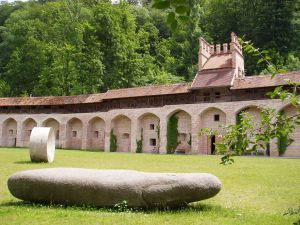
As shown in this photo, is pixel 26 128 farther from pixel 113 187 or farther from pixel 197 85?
pixel 113 187

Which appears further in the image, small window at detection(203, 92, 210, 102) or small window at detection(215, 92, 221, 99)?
small window at detection(203, 92, 210, 102)

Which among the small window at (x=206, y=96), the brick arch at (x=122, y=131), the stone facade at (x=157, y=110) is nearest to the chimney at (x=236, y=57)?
the stone facade at (x=157, y=110)

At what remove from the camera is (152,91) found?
110ft

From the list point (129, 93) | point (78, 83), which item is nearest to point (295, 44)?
point (129, 93)

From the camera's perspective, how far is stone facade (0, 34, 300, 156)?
28.9m

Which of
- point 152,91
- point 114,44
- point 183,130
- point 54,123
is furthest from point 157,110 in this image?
point 54,123

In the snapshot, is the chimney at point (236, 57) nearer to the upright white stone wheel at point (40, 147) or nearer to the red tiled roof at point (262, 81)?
the red tiled roof at point (262, 81)

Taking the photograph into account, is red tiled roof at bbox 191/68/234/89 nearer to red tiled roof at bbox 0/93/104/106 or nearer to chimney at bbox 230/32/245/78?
chimney at bbox 230/32/245/78

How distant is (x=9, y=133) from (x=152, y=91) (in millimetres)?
20644

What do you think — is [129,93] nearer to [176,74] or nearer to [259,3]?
[176,74]

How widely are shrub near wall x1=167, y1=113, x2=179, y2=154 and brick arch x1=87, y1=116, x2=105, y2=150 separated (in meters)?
8.94

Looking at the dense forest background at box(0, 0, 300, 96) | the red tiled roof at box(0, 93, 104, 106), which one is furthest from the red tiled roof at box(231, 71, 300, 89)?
the red tiled roof at box(0, 93, 104, 106)

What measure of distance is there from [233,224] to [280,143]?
73.1 ft

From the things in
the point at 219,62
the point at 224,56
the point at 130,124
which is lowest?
the point at 130,124
